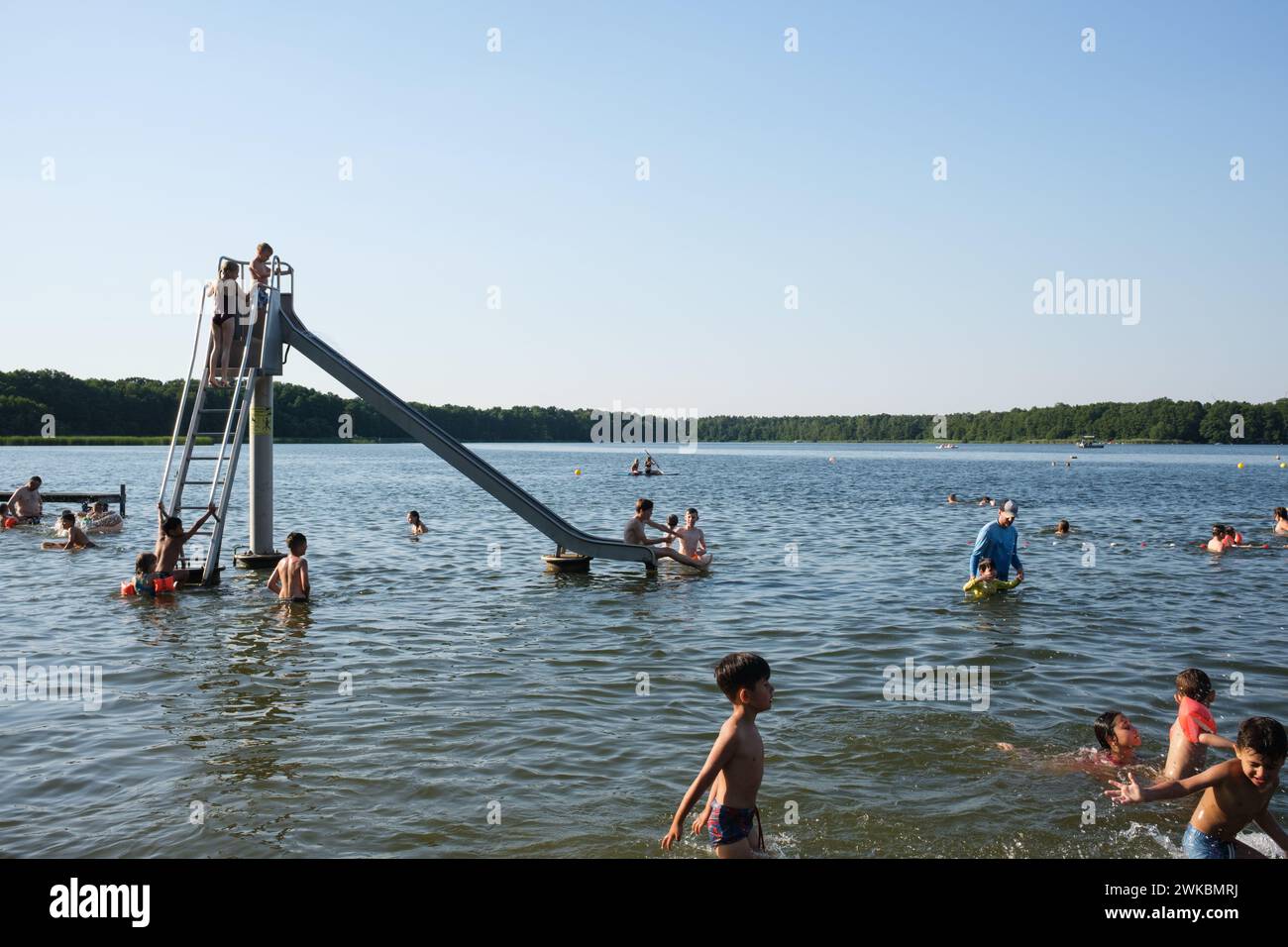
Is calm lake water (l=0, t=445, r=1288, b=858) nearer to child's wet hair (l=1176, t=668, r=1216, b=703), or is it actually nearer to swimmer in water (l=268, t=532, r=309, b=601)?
swimmer in water (l=268, t=532, r=309, b=601)

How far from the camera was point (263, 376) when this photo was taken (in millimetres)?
20406

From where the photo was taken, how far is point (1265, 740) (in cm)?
618

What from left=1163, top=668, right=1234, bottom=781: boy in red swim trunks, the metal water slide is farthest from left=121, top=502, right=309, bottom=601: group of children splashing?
left=1163, top=668, right=1234, bottom=781: boy in red swim trunks

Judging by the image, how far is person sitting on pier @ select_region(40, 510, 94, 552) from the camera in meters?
25.4

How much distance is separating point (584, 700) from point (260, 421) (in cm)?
1188

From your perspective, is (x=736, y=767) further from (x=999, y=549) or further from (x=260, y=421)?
(x=260, y=421)

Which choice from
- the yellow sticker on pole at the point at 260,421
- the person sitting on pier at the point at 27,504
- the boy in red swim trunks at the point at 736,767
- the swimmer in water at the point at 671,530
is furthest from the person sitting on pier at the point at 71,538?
the boy in red swim trunks at the point at 736,767

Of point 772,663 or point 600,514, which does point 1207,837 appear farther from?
point 600,514

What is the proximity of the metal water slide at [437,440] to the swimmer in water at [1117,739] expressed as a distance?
12.9 m

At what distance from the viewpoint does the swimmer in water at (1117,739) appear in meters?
9.31

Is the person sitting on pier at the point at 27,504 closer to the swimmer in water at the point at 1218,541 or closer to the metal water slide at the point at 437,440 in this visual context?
the metal water slide at the point at 437,440

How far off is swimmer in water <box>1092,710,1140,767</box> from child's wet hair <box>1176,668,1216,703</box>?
113 centimetres
